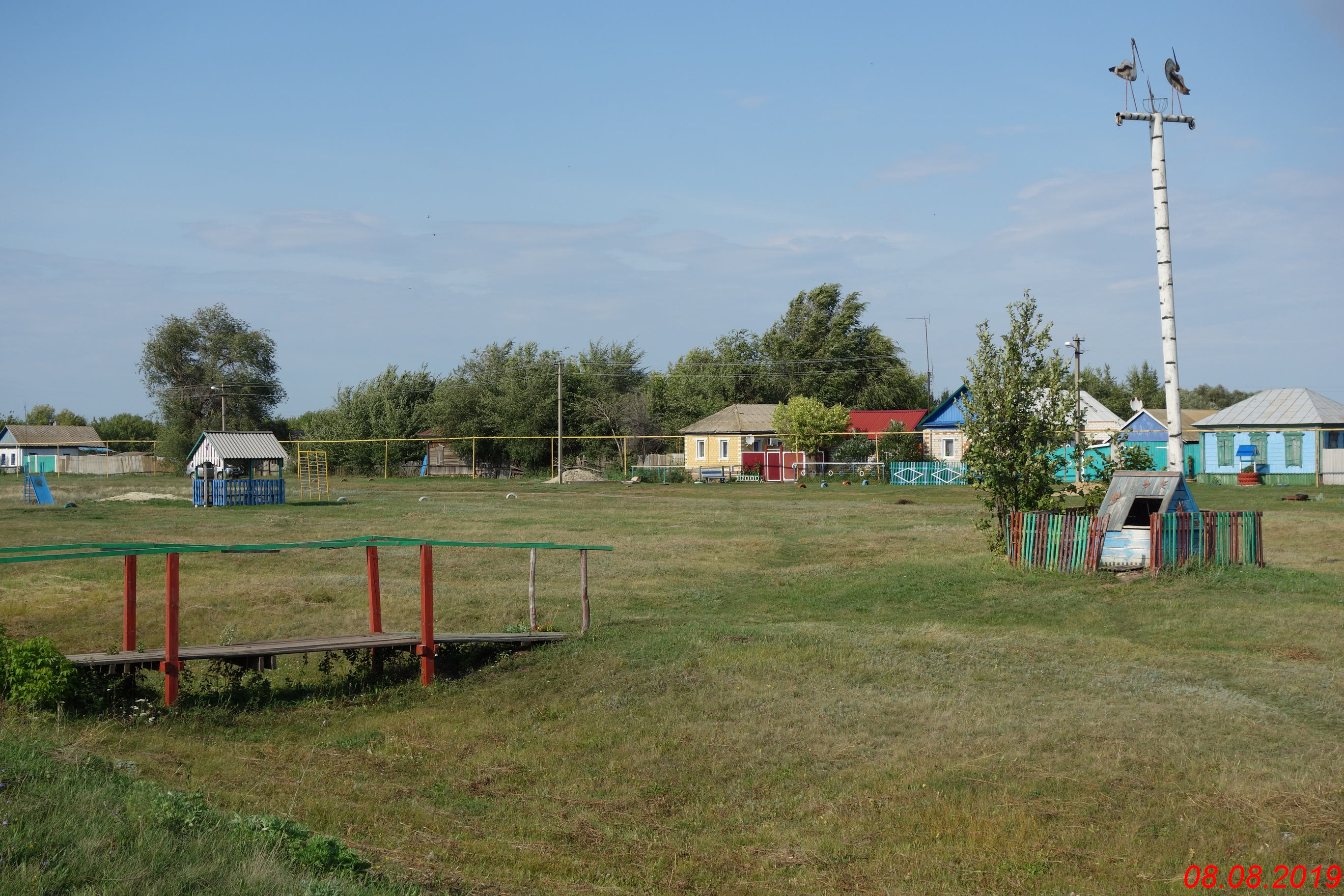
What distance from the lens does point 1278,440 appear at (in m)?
48.5

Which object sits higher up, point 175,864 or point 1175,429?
point 1175,429

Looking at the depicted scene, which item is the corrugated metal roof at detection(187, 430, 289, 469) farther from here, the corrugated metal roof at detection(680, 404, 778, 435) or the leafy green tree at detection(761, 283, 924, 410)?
the leafy green tree at detection(761, 283, 924, 410)

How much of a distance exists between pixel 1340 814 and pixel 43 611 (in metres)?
17.1

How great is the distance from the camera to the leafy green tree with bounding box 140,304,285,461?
95625 millimetres

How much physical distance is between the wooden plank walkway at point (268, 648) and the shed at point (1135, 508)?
11.5 m

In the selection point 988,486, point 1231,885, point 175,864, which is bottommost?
point 1231,885

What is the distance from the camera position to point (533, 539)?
90.2ft

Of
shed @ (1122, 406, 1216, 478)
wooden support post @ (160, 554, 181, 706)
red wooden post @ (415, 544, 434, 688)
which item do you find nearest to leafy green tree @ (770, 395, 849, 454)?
shed @ (1122, 406, 1216, 478)

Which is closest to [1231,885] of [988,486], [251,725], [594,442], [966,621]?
[251,725]

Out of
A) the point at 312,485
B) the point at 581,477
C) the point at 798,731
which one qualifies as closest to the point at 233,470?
the point at 312,485

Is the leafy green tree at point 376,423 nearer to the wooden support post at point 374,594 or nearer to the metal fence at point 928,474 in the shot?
the metal fence at point 928,474

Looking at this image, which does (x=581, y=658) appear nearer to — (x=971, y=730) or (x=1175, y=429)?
(x=971, y=730)

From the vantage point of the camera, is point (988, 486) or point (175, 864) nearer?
point (175, 864)

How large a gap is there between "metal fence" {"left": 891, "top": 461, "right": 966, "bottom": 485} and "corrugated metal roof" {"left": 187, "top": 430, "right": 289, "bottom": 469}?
3187 centimetres
